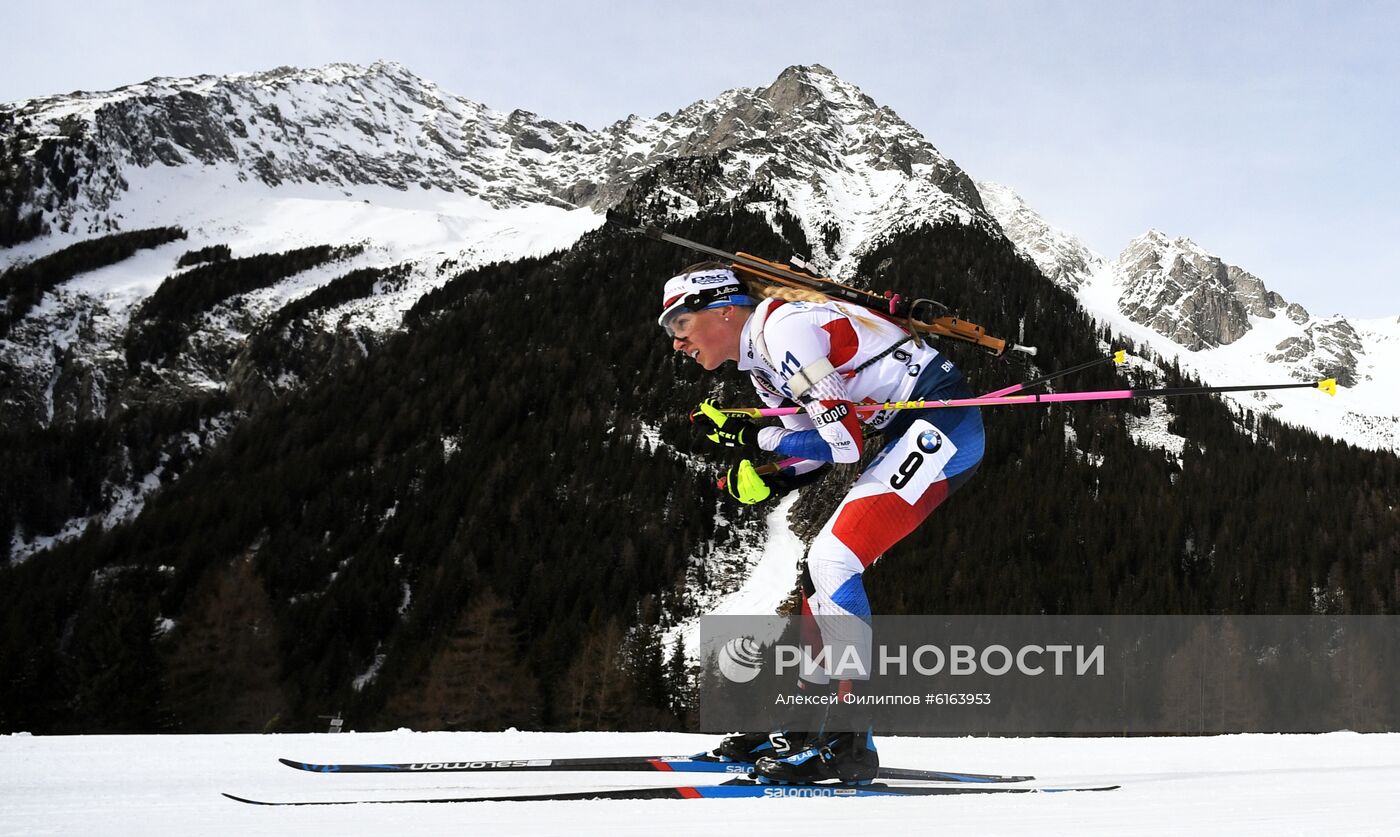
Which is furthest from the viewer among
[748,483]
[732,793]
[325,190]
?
[325,190]

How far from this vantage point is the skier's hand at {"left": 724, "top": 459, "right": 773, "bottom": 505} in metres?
4.67

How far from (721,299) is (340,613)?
2091 inches

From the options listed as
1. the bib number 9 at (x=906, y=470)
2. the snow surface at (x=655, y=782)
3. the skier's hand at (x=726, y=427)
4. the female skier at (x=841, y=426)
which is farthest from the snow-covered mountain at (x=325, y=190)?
the bib number 9 at (x=906, y=470)

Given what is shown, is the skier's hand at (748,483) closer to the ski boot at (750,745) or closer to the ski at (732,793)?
the ski boot at (750,745)

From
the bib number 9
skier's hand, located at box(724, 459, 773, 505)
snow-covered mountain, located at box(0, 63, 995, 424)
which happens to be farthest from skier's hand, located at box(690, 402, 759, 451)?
snow-covered mountain, located at box(0, 63, 995, 424)

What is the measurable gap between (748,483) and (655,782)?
5.38ft

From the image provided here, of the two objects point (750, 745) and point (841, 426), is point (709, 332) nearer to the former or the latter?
point (841, 426)

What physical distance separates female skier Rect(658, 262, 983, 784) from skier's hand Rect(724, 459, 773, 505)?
0.26m

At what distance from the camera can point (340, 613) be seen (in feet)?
169

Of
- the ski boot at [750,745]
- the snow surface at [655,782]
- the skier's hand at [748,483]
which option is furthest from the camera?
the skier's hand at [748,483]

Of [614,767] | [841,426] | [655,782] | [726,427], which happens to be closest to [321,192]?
[726,427]

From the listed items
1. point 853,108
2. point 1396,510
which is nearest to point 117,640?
point 1396,510

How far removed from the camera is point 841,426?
13.3 feet

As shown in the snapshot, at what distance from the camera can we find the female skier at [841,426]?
4.03m
